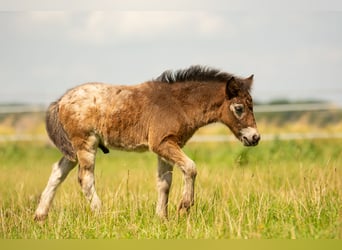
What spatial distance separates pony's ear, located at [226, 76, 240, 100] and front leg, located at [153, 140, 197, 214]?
0.93 meters

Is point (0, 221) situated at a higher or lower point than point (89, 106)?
lower

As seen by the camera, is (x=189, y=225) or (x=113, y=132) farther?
(x=113, y=132)

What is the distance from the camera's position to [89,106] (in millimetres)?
8297

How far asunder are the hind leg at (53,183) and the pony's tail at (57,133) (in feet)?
0.83

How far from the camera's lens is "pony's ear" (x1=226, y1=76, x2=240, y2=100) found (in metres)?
7.97

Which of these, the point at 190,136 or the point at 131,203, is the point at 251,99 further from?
the point at 131,203

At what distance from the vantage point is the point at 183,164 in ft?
25.0

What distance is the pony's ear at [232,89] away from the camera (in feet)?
26.2

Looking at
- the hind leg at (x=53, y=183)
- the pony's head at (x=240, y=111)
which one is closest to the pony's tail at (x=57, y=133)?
the hind leg at (x=53, y=183)

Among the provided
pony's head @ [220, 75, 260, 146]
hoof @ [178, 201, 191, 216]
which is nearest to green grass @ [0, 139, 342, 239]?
hoof @ [178, 201, 191, 216]

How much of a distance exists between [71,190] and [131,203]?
175 cm

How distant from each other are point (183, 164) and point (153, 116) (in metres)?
0.85


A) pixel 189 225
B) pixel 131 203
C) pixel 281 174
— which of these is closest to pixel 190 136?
pixel 131 203

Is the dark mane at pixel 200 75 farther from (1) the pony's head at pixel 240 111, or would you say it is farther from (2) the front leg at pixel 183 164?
(2) the front leg at pixel 183 164
